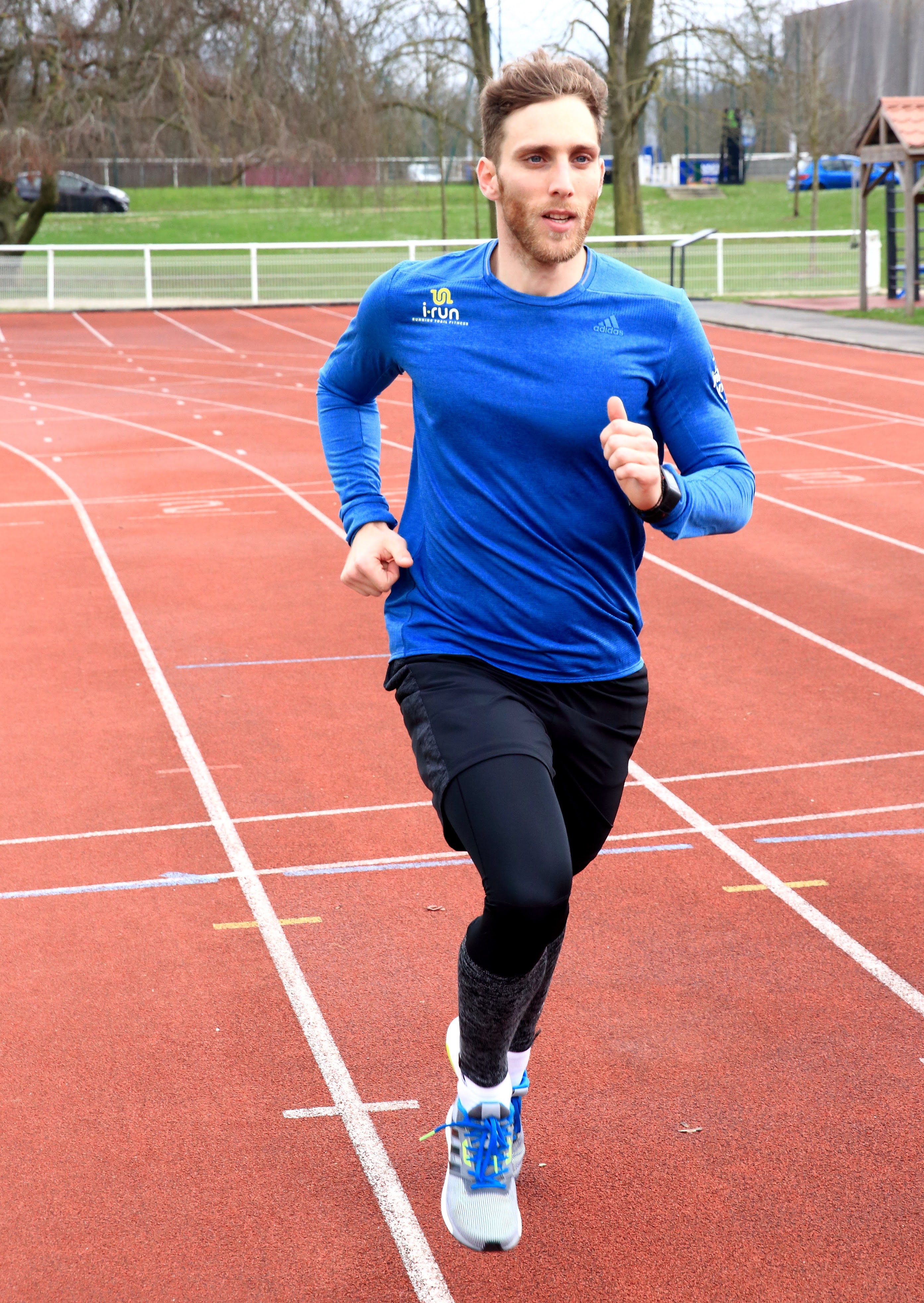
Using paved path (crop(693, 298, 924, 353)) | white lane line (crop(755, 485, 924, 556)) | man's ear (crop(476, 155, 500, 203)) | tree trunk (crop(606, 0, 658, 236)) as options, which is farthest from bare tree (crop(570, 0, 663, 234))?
man's ear (crop(476, 155, 500, 203))

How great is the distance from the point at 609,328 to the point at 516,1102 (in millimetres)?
1557

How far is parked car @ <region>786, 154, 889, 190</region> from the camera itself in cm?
5794

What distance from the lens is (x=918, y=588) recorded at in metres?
9.15

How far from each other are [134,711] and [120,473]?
7637 millimetres

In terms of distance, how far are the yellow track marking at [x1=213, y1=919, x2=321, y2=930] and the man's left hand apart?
2.47 meters

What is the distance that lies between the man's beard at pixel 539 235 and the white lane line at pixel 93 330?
974 inches

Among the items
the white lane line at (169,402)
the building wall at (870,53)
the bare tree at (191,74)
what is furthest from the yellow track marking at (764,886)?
the building wall at (870,53)

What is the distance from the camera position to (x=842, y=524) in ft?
37.1

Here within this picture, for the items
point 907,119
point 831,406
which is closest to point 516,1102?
point 831,406

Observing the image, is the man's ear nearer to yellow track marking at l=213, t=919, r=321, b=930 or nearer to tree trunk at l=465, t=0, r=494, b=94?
yellow track marking at l=213, t=919, r=321, b=930

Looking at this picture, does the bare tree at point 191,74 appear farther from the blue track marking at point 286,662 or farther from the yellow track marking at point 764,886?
the yellow track marking at point 764,886

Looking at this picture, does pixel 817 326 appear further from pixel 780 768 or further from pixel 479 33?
pixel 780 768

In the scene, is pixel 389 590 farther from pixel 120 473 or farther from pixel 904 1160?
pixel 120 473

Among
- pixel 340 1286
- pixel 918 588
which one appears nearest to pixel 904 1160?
pixel 340 1286
